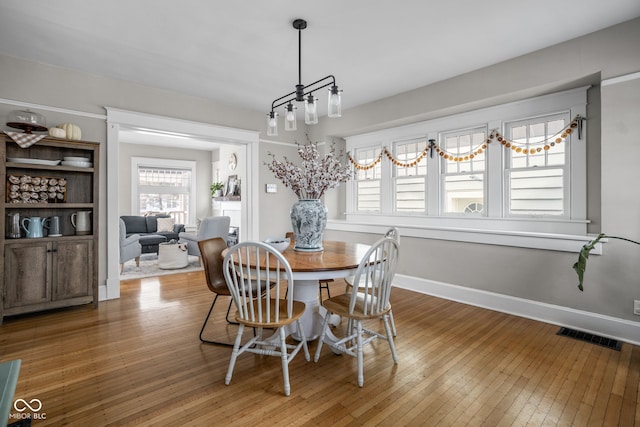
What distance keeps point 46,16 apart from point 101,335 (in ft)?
8.78

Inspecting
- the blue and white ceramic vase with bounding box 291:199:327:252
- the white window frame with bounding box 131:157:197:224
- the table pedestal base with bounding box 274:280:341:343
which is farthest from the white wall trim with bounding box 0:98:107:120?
the white window frame with bounding box 131:157:197:224

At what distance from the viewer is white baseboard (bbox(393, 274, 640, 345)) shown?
9.07ft

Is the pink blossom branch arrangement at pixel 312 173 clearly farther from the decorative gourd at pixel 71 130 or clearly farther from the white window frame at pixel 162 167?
the white window frame at pixel 162 167

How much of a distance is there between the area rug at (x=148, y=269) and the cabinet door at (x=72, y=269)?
150 cm

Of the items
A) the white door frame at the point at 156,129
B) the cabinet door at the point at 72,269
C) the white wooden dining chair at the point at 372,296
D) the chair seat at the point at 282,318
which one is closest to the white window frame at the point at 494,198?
the white door frame at the point at 156,129

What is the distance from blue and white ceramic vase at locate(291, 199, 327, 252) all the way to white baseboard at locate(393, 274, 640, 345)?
205cm

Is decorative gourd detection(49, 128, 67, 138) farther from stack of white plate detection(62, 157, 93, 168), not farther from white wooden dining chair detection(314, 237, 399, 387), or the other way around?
white wooden dining chair detection(314, 237, 399, 387)

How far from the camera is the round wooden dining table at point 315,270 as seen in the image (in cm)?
212

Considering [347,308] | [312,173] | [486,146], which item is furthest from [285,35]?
[486,146]

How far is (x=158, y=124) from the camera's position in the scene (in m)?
4.19

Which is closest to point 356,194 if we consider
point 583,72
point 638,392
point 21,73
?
point 583,72

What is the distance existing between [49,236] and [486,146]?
497 centimetres

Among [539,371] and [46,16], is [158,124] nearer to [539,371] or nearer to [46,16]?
[46,16]

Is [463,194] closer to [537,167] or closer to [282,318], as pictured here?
[537,167]
